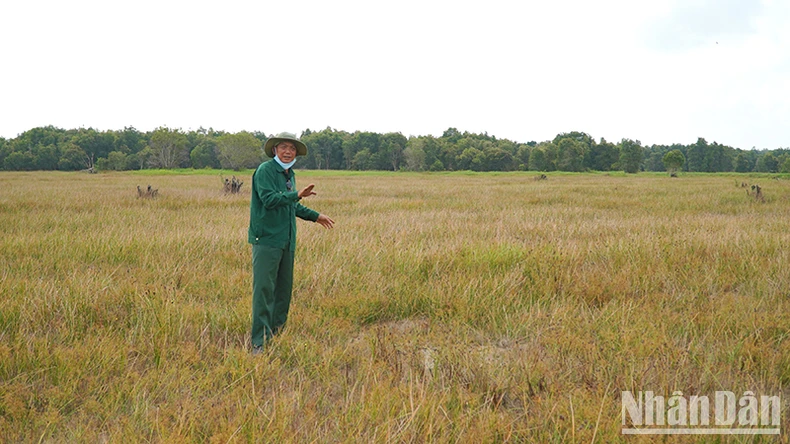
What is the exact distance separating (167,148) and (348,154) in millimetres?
39399

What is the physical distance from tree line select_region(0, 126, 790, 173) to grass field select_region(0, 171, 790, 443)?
7964cm

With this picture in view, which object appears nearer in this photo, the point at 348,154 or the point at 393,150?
the point at 393,150

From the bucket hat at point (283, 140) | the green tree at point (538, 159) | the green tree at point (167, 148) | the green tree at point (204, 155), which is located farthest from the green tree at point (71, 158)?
Answer: the bucket hat at point (283, 140)

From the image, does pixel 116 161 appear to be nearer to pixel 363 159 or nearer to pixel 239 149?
pixel 239 149

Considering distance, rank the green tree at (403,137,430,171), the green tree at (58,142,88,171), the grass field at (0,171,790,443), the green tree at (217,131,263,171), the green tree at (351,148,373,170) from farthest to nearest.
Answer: the green tree at (351,148,373,170) < the green tree at (403,137,430,171) < the green tree at (58,142,88,171) < the green tree at (217,131,263,171) < the grass field at (0,171,790,443)

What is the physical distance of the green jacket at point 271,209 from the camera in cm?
325

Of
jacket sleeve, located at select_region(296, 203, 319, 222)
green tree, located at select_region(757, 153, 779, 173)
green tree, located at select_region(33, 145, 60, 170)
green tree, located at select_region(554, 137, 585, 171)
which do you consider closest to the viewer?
jacket sleeve, located at select_region(296, 203, 319, 222)

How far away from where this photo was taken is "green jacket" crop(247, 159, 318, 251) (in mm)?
3246

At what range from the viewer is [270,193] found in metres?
3.24

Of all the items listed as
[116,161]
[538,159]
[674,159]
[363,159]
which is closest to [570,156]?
[538,159]

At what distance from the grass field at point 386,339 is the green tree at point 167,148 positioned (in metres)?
88.1

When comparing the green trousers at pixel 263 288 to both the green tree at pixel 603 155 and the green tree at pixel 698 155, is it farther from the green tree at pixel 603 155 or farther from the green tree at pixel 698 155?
the green tree at pixel 698 155

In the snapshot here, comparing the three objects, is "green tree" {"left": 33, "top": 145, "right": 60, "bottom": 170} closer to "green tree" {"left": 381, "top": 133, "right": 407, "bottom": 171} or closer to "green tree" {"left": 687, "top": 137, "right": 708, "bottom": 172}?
"green tree" {"left": 381, "top": 133, "right": 407, "bottom": 171}

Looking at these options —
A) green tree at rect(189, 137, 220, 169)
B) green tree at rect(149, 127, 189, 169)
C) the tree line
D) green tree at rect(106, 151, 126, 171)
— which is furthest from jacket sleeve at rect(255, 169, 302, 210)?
green tree at rect(106, 151, 126, 171)
